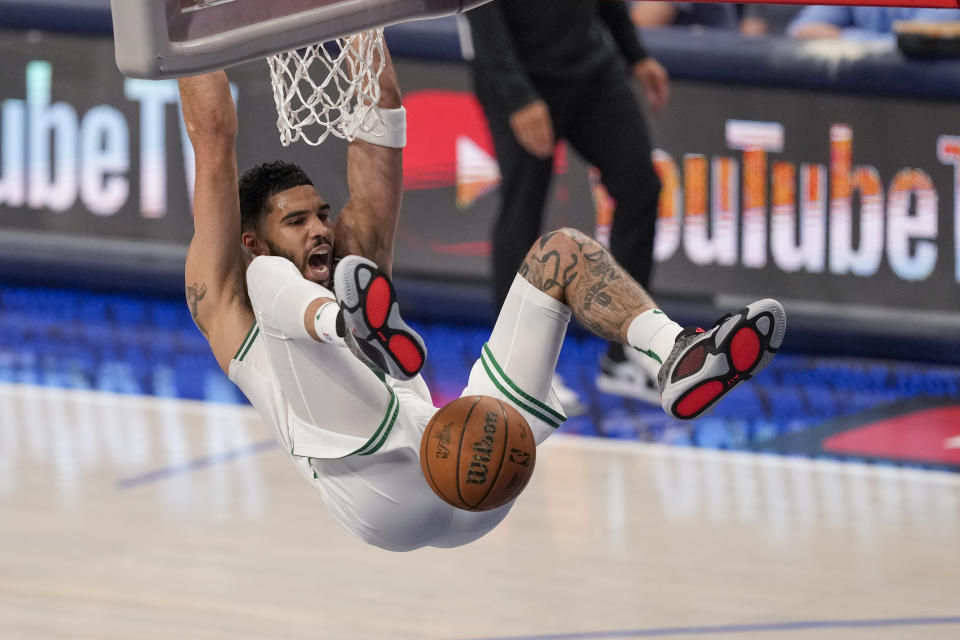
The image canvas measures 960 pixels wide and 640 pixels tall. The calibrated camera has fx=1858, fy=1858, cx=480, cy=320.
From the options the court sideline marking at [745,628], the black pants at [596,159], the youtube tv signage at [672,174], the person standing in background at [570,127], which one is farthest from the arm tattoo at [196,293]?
the youtube tv signage at [672,174]

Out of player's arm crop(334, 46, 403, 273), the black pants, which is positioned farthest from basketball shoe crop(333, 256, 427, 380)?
→ the black pants

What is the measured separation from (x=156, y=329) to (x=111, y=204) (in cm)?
79

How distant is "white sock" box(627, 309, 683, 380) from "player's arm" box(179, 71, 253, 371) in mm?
1035

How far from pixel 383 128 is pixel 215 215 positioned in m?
0.62

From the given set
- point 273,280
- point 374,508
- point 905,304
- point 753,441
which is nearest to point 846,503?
point 753,441

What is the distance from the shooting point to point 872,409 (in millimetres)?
8430

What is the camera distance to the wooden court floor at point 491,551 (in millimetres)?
6074

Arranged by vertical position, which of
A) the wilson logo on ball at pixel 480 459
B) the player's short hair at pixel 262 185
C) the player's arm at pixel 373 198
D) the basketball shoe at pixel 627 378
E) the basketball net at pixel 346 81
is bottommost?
the basketball shoe at pixel 627 378

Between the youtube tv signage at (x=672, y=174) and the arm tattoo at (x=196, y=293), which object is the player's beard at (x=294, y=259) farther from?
the youtube tv signage at (x=672, y=174)

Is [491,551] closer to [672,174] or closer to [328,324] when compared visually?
[328,324]

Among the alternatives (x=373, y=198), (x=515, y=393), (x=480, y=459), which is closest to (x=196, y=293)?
(x=373, y=198)

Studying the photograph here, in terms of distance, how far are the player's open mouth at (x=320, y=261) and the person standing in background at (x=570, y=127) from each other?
3154mm

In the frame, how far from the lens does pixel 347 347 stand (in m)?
4.45

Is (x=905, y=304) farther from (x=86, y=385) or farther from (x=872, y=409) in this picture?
(x=86, y=385)
